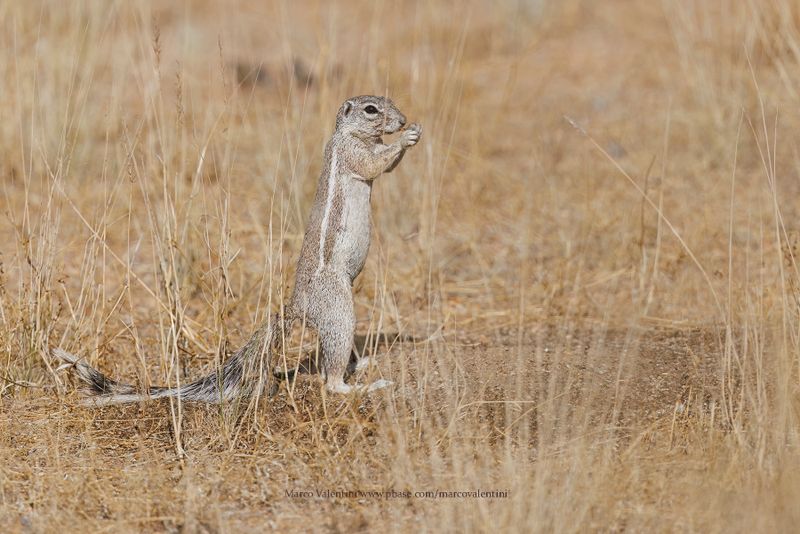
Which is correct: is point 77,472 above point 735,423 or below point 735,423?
below

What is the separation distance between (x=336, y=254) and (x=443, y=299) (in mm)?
1657

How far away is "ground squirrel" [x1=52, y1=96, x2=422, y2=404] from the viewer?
14.7 feet

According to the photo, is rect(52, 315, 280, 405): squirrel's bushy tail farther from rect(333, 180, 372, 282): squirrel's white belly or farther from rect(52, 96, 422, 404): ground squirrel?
rect(333, 180, 372, 282): squirrel's white belly

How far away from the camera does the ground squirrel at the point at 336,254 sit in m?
4.48

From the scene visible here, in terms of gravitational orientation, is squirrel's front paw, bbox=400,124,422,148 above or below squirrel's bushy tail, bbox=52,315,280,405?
above

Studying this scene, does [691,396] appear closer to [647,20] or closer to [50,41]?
[50,41]

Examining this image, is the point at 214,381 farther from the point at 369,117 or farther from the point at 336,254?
the point at 369,117

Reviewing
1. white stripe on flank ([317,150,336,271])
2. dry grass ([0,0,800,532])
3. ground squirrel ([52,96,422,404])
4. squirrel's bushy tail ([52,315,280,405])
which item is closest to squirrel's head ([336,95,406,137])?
ground squirrel ([52,96,422,404])

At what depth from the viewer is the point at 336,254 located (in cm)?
471

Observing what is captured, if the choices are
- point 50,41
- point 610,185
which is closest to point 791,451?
point 610,185

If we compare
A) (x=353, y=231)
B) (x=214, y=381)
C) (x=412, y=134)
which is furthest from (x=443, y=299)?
(x=214, y=381)

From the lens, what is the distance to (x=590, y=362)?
4980 mm

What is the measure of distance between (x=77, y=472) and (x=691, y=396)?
8.11 ft

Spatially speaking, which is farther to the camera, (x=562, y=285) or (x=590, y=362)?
(x=562, y=285)
